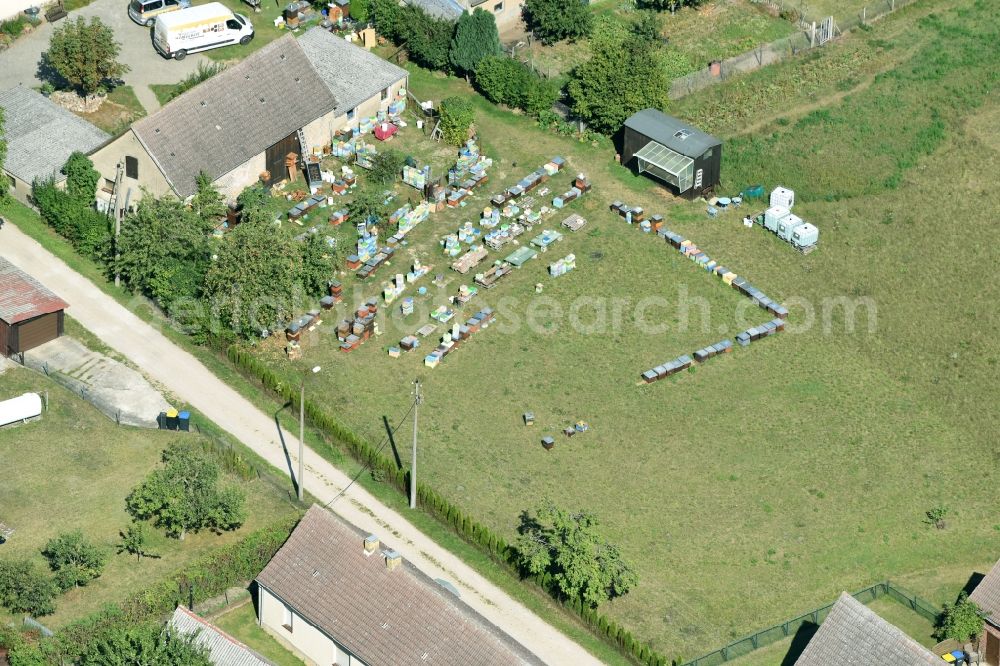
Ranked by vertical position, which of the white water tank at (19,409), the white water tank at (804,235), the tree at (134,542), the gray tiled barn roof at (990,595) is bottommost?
the gray tiled barn roof at (990,595)

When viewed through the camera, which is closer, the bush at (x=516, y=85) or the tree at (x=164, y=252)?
the tree at (x=164, y=252)

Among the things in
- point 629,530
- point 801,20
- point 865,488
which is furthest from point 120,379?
point 801,20

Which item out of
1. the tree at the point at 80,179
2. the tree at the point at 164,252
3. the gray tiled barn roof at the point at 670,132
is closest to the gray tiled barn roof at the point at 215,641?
the tree at the point at 164,252

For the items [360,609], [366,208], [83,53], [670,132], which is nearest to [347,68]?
[366,208]

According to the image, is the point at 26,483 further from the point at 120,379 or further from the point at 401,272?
the point at 401,272

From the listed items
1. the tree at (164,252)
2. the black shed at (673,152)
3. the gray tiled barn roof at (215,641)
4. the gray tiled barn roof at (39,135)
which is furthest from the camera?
the black shed at (673,152)

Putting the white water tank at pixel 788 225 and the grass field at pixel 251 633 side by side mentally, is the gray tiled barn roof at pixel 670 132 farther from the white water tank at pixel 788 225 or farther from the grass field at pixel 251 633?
the grass field at pixel 251 633

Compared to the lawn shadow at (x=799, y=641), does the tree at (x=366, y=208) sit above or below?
above
